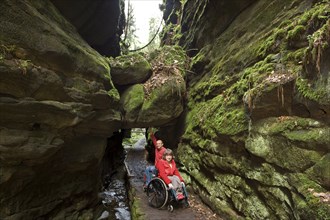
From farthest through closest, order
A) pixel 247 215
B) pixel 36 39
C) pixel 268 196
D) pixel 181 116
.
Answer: pixel 181 116
pixel 36 39
pixel 247 215
pixel 268 196

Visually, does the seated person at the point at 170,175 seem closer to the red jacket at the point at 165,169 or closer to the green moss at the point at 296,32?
the red jacket at the point at 165,169

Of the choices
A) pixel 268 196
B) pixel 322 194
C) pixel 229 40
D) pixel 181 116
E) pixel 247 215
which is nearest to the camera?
pixel 322 194

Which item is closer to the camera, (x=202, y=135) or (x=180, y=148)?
(x=202, y=135)

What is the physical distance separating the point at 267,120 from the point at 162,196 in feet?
12.4

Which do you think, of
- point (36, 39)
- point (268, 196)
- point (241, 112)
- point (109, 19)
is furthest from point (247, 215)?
point (109, 19)

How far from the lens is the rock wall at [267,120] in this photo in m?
4.57

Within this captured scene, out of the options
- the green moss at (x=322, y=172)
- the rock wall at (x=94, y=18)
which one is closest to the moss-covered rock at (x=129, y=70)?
the rock wall at (x=94, y=18)

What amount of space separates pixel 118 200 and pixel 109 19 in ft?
30.2

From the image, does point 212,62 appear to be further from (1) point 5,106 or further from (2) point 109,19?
(1) point 5,106

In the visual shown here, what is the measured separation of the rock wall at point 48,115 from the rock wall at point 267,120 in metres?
4.05

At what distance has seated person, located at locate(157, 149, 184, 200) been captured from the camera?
23.1ft

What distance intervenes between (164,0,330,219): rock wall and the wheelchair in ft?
2.90

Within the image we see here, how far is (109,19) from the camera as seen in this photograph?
41.2ft

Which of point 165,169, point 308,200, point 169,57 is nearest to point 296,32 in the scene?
point 308,200
